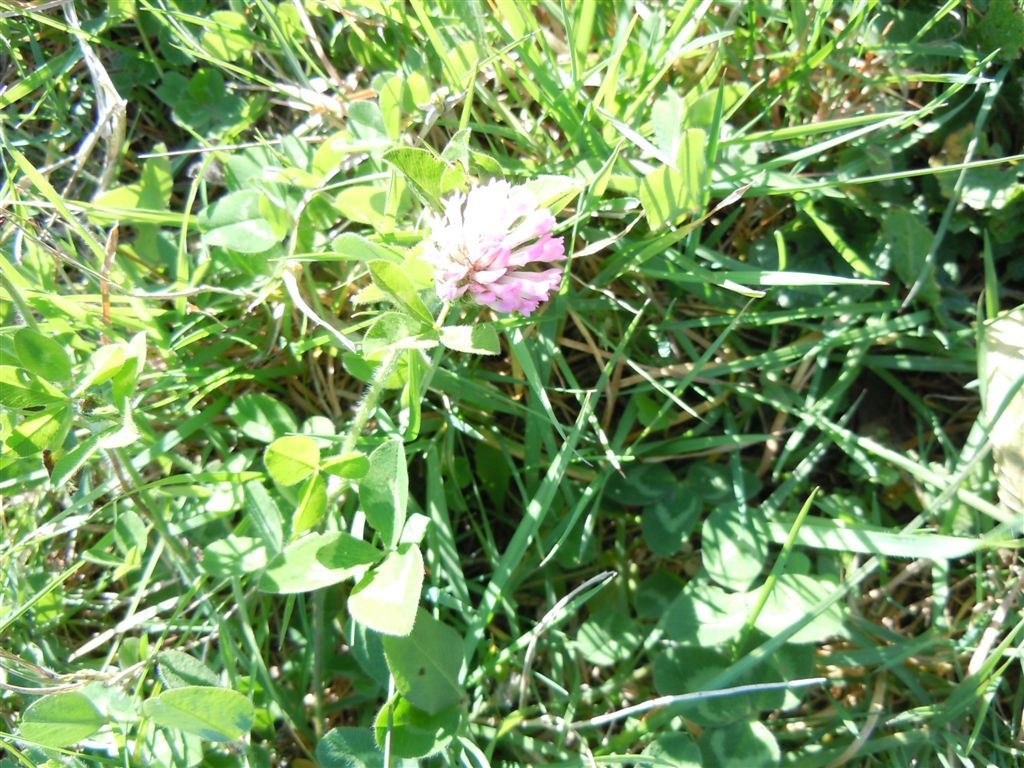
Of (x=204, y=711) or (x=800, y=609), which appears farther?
(x=800, y=609)

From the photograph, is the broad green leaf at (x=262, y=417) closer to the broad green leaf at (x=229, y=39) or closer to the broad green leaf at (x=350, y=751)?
the broad green leaf at (x=350, y=751)

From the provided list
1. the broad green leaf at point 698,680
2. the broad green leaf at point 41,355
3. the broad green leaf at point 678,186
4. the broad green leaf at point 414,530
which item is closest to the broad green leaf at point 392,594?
the broad green leaf at point 414,530

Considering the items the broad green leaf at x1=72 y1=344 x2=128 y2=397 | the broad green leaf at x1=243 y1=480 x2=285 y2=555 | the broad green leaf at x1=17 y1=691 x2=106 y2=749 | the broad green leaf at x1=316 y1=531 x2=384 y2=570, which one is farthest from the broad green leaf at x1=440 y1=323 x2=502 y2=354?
the broad green leaf at x1=17 y1=691 x2=106 y2=749

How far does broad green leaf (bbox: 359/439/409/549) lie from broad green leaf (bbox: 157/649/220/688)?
44 centimetres

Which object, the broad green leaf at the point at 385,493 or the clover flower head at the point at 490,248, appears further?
the broad green leaf at the point at 385,493

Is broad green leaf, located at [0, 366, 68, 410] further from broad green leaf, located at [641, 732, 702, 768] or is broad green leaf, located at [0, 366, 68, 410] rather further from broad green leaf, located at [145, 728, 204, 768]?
broad green leaf, located at [641, 732, 702, 768]

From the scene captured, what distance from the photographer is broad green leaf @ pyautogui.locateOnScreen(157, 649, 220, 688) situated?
1.68 m

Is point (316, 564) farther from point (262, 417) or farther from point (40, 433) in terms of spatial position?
point (40, 433)

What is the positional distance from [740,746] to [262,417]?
3.80ft

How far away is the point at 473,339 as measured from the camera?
148cm

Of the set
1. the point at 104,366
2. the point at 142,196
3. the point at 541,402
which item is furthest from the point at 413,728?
the point at 142,196

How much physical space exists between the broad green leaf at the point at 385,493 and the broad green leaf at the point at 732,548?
665 millimetres

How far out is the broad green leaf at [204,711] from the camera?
1.57 metres

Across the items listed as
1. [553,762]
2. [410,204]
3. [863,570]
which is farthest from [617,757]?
[410,204]
